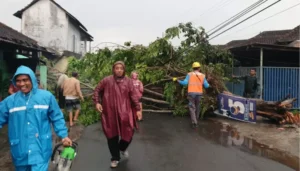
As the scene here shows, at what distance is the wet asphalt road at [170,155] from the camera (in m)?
5.80

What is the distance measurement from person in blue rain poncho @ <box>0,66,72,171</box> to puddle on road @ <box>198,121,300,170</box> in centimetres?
449

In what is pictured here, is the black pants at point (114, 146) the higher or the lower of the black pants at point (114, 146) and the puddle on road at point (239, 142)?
the higher

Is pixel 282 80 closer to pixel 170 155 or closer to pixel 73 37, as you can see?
pixel 170 155

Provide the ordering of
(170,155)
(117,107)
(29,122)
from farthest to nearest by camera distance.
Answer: (170,155), (117,107), (29,122)

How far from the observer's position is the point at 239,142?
787 centimetres

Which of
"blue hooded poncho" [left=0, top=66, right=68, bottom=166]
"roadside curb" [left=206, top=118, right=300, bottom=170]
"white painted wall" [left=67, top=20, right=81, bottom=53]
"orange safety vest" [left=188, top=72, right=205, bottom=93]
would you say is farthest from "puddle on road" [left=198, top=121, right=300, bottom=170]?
"white painted wall" [left=67, top=20, right=81, bottom=53]

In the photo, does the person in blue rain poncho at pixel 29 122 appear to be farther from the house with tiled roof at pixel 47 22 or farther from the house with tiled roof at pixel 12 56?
the house with tiled roof at pixel 47 22

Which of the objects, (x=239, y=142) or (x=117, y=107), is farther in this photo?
(x=239, y=142)

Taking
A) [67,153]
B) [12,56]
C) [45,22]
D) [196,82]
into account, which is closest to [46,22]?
[45,22]

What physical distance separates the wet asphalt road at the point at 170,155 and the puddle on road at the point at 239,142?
245 mm

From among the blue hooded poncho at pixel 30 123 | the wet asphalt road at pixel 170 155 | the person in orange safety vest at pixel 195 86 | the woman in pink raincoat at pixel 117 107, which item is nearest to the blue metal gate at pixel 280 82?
the person in orange safety vest at pixel 195 86

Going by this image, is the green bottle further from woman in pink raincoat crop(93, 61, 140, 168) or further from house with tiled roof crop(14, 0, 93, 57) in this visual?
house with tiled roof crop(14, 0, 93, 57)

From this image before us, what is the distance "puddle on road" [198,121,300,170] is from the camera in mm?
6473

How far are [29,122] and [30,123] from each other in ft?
0.05
